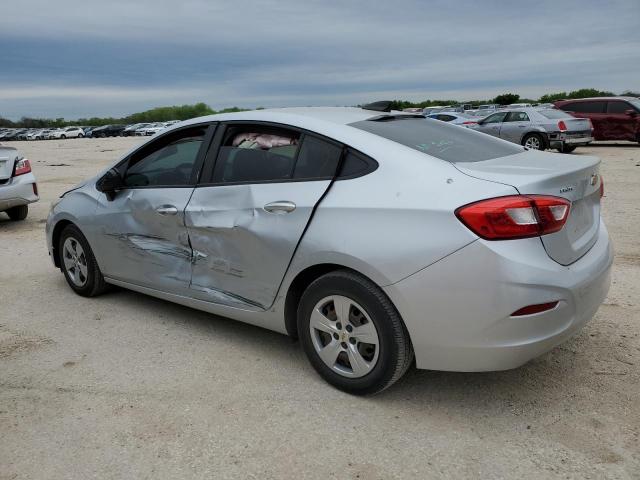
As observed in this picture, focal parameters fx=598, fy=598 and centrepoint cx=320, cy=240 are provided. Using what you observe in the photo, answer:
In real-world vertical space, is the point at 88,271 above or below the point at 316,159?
below

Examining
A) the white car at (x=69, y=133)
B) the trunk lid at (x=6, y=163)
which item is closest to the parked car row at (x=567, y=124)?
the trunk lid at (x=6, y=163)

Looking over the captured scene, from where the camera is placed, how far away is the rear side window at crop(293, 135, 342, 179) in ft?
10.7

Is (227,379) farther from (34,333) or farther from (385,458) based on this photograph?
(34,333)

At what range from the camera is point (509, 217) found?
267cm

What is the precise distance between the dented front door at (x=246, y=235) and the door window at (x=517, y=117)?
15.9 m

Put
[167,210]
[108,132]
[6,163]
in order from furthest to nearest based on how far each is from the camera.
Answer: [108,132] → [6,163] → [167,210]

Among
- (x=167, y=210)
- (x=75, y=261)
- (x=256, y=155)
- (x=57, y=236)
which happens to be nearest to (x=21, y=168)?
(x=57, y=236)

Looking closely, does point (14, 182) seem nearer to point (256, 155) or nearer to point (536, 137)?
point (256, 155)

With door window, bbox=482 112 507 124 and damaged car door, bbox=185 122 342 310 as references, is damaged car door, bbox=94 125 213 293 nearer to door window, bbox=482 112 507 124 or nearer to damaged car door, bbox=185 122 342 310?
damaged car door, bbox=185 122 342 310

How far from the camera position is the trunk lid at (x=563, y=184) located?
2.80 metres

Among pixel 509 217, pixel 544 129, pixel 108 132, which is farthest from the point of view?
pixel 108 132

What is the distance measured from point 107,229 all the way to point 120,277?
381 millimetres

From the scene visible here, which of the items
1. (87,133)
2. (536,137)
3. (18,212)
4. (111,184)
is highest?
(111,184)

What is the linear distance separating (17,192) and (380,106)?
6373 mm
